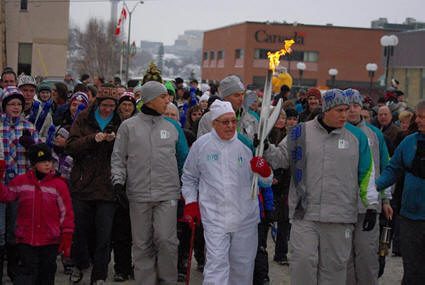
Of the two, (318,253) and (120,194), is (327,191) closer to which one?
(318,253)

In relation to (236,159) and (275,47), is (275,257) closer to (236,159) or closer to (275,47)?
(236,159)

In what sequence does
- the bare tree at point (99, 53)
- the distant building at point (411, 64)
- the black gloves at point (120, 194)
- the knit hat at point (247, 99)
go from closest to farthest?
the black gloves at point (120, 194), the knit hat at point (247, 99), the distant building at point (411, 64), the bare tree at point (99, 53)

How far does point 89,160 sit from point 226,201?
1966mm

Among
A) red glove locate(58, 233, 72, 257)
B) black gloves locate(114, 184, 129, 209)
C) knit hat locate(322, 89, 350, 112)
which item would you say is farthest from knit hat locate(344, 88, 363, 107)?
red glove locate(58, 233, 72, 257)

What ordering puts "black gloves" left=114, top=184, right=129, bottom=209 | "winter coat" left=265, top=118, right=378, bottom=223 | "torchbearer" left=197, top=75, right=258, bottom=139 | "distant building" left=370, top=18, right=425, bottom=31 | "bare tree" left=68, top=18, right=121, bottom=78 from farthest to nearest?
1. "distant building" left=370, top=18, right=425, bottom=31
2. "bare tree" left=68, top=18, right=121, bottom=78
3. "torchbearer" left=197, top=75, right=258, bottom=139
4. "black gloves" left=114, top=184, right=129, bottom=209
5. "winter coat" left=265, top=118, right=378, bottom=223

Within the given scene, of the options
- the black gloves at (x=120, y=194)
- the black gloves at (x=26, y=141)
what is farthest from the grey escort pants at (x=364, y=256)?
the black gloves at (x=26, y=141)

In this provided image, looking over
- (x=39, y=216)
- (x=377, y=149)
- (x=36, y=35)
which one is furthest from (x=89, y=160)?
(x=36, y=35)

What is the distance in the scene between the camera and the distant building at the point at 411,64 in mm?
48594

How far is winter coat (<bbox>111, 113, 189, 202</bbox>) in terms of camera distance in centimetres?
716

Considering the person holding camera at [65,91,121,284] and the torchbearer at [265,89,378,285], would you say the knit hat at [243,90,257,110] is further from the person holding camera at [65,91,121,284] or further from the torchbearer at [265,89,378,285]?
the person holding camera at [65,91,121,284]

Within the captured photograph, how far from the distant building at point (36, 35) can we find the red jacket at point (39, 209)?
4021cm

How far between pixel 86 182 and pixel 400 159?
3276 mm

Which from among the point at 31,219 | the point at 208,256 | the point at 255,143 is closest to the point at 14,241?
the point at 31,219

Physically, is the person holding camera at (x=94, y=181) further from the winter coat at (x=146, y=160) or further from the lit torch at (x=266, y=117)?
the lit torch at (x=266, y=117)
